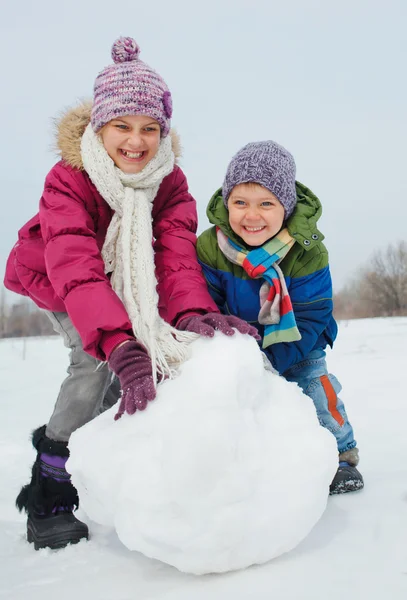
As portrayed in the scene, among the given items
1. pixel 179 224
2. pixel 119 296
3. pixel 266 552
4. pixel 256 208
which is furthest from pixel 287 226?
pixel 266 552

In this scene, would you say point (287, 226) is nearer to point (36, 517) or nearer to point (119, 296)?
point (119, 296)

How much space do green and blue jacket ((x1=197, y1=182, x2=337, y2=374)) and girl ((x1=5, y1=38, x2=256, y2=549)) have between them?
0.11 meters

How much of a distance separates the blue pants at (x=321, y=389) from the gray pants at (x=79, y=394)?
80 cm

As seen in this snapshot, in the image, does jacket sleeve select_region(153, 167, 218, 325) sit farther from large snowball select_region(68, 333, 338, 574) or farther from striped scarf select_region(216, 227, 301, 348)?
large snowball select_region(68, 333, 338, 574)

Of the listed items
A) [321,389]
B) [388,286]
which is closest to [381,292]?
[388,286]

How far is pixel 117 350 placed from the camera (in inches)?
65.0

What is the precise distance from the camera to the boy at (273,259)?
6.64ft

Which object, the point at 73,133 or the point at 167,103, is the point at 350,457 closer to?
the point at 167,103

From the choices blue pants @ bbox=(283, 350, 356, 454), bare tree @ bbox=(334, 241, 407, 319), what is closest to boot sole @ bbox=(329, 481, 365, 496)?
blue pants @ bbox=(283, 350, 356, 454)

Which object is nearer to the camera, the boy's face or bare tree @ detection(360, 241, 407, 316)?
the boy's face

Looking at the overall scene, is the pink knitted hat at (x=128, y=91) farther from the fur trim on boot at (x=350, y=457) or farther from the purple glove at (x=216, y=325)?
the fur trim on boot at (x=350, y=457)

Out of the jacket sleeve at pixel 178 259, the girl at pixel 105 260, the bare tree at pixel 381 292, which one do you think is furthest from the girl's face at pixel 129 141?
the bare tree at pixel 381 292

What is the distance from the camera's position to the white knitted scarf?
1.87 m

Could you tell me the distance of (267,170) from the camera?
2.06 meters
